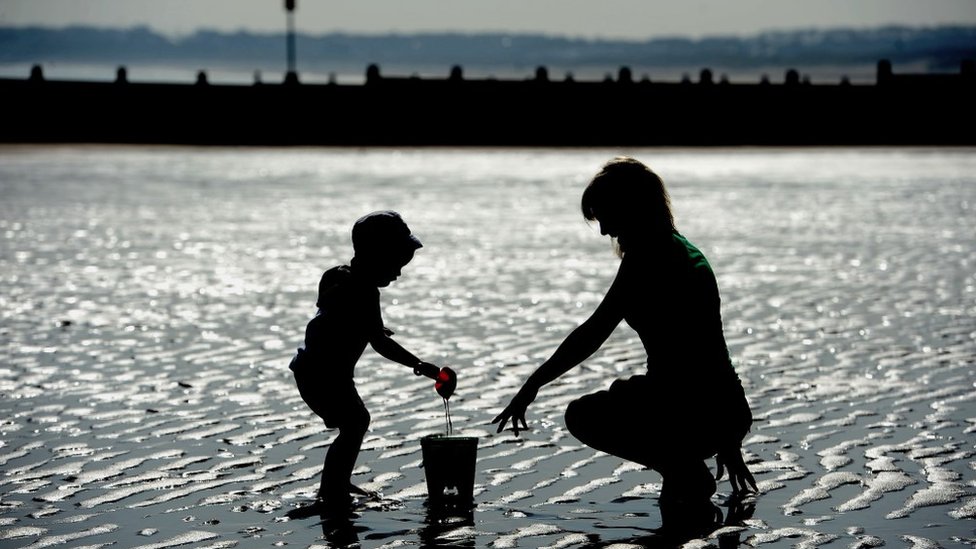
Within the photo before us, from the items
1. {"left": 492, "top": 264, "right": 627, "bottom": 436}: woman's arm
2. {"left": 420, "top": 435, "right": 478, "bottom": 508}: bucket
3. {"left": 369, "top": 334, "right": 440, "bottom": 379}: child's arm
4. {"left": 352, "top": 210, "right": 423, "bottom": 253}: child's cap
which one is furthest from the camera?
{"left": 369, "top": 334, "right": 440, "bottom": 379}: child's arm

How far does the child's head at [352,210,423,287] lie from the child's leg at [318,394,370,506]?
18.8 inches

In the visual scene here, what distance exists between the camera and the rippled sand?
518cm

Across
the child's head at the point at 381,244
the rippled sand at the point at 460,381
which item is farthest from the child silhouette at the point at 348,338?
the rippled sand at the point at 460,381

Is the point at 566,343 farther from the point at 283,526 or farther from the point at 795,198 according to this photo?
the point at 795,198

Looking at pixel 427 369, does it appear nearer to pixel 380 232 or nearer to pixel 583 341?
pixel 380 232

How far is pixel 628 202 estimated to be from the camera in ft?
17.1

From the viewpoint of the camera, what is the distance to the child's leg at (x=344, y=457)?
5410 mm

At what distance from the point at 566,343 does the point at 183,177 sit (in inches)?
1139

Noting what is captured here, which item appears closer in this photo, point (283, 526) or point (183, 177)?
point (283, 526)

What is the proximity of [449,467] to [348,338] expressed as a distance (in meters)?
0.59

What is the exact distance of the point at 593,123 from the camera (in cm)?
7319

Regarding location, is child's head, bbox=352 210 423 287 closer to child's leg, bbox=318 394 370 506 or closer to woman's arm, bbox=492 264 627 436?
child's leg, bbox=318 394 370 506

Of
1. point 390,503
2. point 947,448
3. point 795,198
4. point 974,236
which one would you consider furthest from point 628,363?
point 795,198

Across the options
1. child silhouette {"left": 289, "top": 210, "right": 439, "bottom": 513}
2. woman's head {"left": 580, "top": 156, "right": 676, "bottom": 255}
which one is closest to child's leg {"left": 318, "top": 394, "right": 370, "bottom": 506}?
child silhouette {"left": 289, "top": 210, "right": 439, "bottom": 513}
